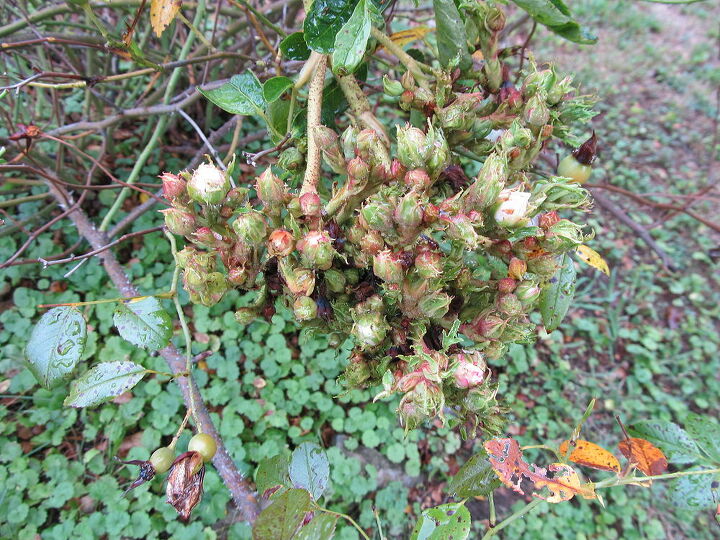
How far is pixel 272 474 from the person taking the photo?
3.08 ft

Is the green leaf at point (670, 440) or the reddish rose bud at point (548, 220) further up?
the reddish rose bud at point (548, 220)

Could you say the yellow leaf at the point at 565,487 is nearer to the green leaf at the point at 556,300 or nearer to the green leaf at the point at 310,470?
the green leaf at the point at 556,300

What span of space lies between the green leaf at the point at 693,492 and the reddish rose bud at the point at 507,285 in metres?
0.66

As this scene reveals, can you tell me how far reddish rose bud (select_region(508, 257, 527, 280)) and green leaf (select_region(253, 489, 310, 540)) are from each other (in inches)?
Result: 18.5

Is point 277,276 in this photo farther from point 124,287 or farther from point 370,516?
point 370,516

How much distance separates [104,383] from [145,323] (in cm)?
12

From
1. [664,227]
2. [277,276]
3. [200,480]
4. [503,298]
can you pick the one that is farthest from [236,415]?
[664,227]

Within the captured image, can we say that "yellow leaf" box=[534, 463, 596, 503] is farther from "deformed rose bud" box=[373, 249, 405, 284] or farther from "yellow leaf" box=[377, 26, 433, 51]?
"yellow leaf" box=[377, 26, 433, 51]

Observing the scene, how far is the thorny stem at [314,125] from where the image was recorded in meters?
0.79

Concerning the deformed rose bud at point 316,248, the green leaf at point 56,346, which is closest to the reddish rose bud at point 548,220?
the deformed rose bud at point 316,248

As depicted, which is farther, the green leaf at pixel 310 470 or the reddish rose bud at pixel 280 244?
the green leaf at pixel 310 470

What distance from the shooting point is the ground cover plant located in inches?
28.8

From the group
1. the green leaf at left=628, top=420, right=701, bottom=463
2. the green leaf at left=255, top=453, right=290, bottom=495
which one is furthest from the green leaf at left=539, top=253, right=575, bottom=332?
the green leaf at left=255, top=453, right=290, bottom=495

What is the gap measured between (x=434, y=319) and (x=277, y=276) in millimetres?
267
